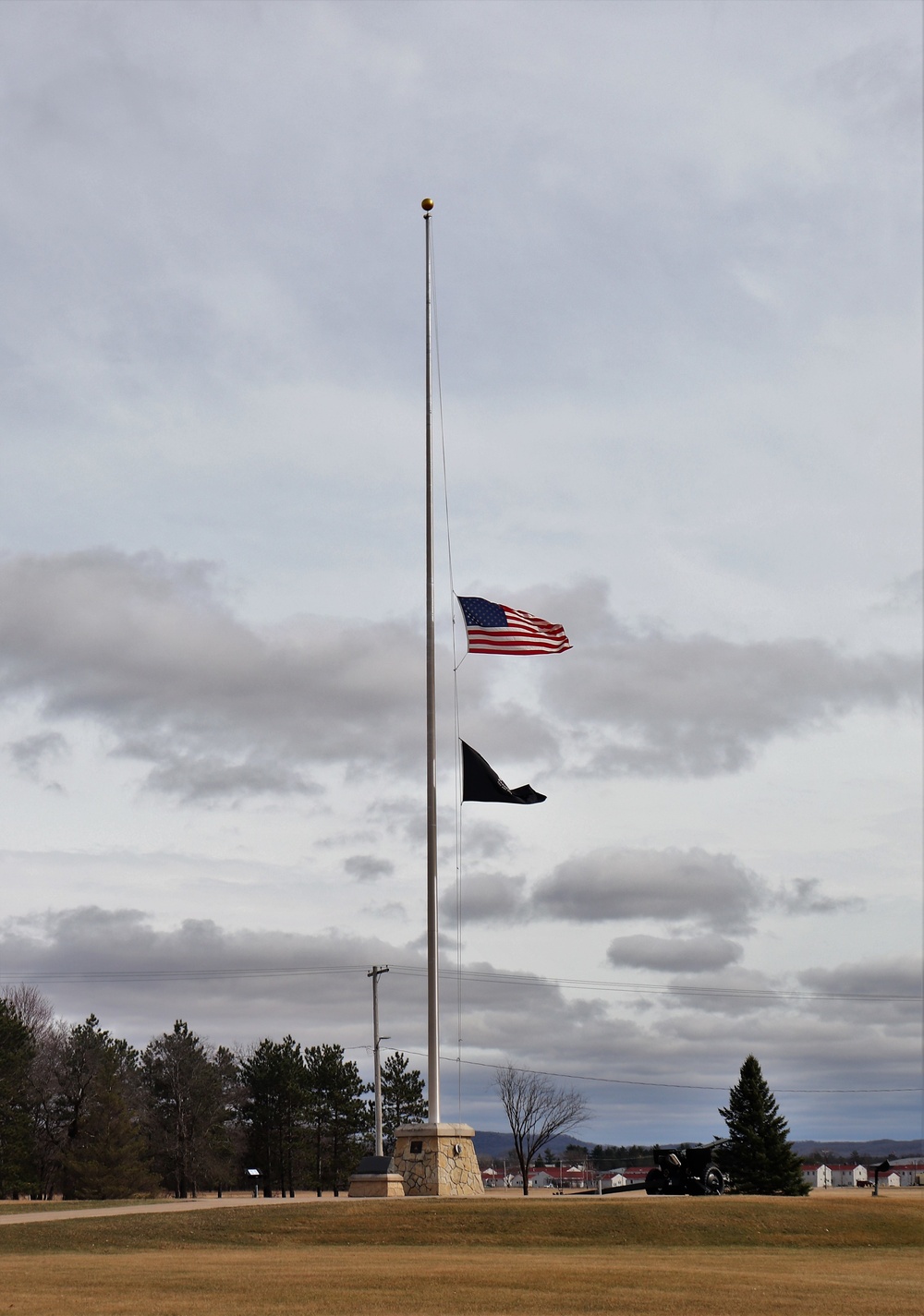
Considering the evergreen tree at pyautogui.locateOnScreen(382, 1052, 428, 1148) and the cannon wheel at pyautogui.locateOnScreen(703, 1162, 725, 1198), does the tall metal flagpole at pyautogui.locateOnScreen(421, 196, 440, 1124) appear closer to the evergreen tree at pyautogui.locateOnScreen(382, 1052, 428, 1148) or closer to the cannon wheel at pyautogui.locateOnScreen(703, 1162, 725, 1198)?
the cannon wheel at pyautogui.locateOnScreen(703, 1162, 725, 1198)

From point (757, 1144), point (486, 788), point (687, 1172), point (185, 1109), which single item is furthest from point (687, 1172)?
point (185, 1109)

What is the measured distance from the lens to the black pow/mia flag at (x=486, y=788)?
1053 inches

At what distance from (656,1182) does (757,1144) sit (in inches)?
1080

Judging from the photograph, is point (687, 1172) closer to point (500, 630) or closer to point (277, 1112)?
point (500, 630)

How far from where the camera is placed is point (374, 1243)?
2192cm

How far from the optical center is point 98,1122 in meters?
55.7

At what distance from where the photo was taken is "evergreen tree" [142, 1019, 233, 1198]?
201ft

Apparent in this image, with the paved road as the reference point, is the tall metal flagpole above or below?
above

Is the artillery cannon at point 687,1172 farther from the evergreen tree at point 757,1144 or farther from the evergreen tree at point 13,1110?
the evergreen tree at point 13,1110

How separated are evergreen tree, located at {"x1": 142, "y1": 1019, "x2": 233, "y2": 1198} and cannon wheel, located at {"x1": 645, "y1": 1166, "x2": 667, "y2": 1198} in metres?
36.3

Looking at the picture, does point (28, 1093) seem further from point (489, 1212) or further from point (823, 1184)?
point (823, 1184)

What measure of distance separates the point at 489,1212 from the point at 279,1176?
138ft

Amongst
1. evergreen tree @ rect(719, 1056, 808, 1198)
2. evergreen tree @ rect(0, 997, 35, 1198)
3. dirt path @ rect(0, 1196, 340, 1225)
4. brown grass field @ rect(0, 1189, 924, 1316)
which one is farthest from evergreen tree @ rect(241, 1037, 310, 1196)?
brown grass field @ rect(0, 1189, 924, 1316)

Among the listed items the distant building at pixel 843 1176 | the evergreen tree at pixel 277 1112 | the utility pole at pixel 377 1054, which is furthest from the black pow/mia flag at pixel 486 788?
the distant building at pixel 843 1176
